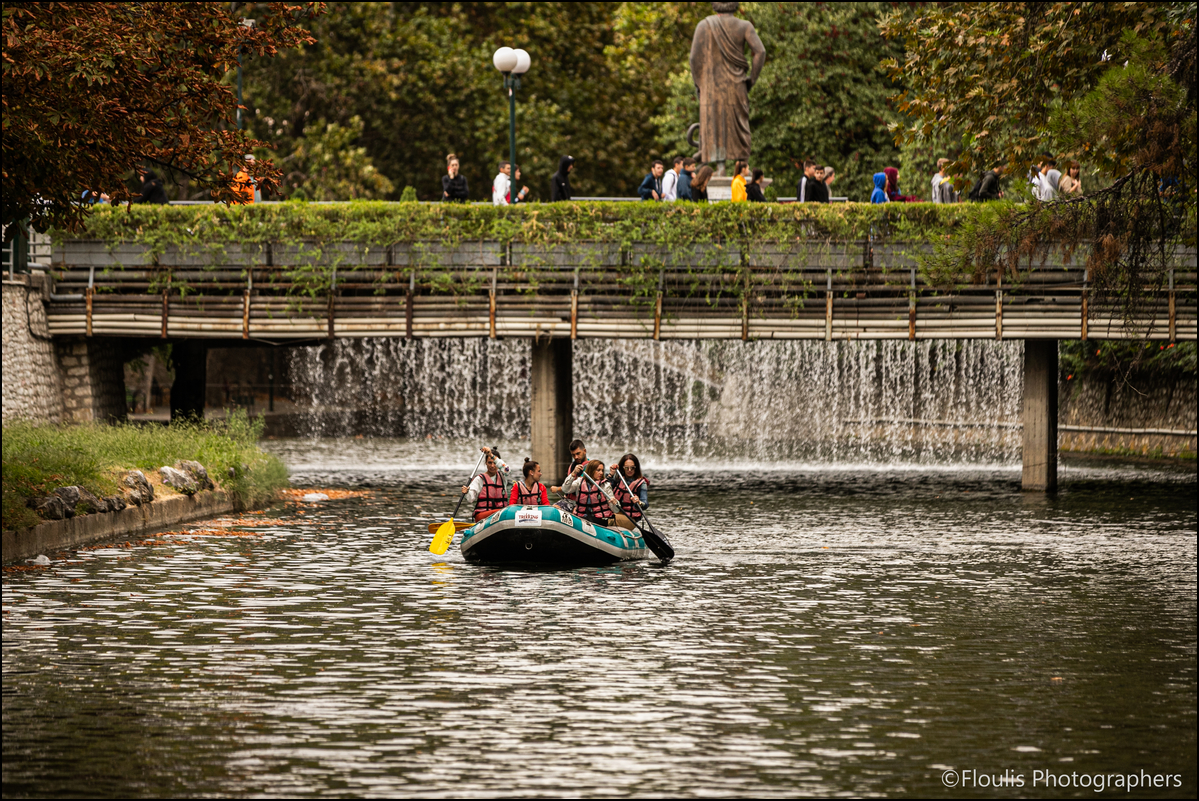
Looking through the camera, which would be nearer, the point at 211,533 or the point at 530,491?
the point at 530,491

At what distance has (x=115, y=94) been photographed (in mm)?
18969

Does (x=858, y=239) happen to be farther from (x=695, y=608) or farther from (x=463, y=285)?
(x=695, y=608)

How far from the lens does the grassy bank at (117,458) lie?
22.0 meters

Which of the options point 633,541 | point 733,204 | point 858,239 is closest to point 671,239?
point 733,204

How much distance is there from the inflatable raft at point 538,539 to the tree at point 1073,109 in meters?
5.47

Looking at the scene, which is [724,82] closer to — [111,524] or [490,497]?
[490,497]

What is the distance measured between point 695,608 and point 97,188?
848cm

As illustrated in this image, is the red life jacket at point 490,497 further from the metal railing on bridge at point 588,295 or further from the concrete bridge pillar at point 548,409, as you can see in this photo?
the concrete bridge pillar at point 548,409

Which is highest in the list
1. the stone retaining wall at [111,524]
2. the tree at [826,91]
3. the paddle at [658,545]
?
the tree at [826,91]

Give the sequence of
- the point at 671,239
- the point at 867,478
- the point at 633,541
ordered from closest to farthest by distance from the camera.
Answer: the point at 633,541, the point at 671,239, the point at 867,478

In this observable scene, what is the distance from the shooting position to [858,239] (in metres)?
32.5

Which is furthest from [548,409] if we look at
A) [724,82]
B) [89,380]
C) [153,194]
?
[89,380]

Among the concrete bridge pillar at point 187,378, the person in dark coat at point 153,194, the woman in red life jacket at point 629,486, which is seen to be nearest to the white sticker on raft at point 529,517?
the woman in red life jacket at point 629,486

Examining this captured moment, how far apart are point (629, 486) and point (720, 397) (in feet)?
118
